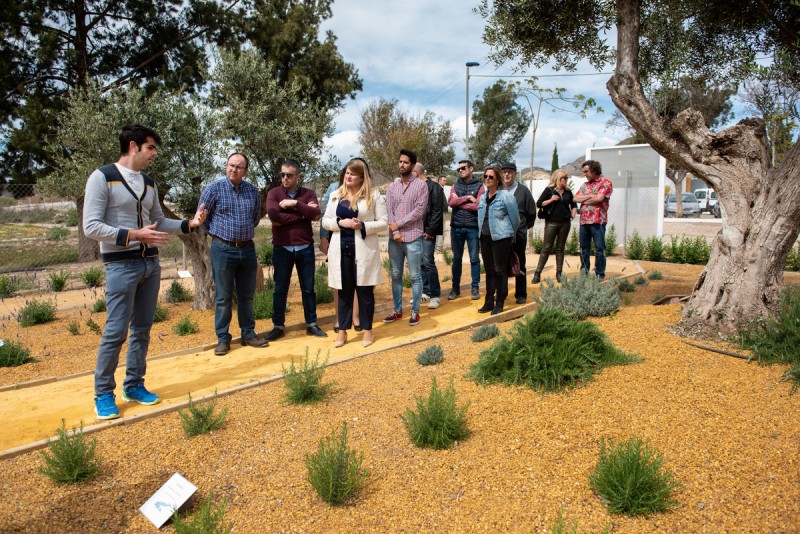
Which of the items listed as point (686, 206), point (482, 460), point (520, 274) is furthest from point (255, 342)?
point (686, 206)

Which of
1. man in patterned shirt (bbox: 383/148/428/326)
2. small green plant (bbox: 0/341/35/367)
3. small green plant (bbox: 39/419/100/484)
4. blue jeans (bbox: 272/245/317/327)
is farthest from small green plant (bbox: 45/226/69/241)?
small green plant (bbox: 39/419/100/484)

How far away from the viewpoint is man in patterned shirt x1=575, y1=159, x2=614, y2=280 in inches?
305

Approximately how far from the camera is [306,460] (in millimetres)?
3074

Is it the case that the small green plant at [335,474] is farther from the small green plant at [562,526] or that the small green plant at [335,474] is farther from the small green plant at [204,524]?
the small green plant at [562,526]

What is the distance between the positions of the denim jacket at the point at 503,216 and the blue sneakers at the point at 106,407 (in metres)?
4.31

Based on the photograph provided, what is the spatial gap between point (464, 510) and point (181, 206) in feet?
19.0

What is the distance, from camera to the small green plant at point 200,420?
3568 mm

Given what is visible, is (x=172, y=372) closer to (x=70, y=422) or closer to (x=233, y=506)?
(x=70, y=422)

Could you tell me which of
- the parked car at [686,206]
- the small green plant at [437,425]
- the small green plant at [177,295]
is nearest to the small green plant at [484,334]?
the small green plant at [437,425]

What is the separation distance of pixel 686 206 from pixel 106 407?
37.0m

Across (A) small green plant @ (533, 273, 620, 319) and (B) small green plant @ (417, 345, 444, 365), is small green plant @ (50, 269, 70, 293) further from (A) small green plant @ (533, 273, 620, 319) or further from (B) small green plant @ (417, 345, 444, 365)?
(A) small green plant @ (533, 273, 620, 319)

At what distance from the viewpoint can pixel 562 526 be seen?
2.39 metres

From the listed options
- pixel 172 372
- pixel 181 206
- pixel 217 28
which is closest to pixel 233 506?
pixel 172 372

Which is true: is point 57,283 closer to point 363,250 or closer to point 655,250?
point 363,250
